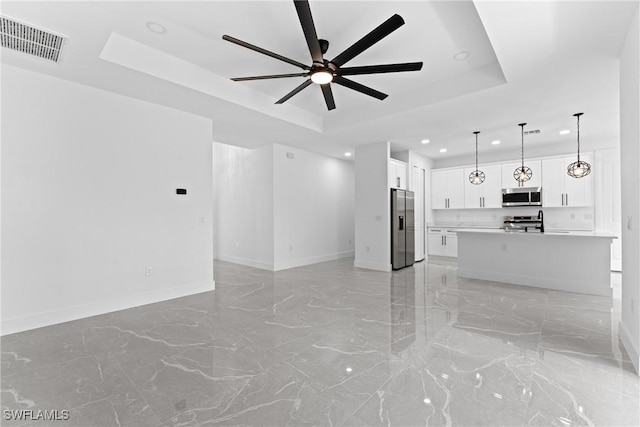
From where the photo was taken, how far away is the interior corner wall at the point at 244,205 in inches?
257

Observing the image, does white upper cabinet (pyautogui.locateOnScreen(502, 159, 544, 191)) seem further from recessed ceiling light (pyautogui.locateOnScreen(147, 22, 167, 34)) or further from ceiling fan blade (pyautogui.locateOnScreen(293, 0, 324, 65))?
recessed ceiling light (pyautogui.locateOnScreen(147, 22, 167, 34))

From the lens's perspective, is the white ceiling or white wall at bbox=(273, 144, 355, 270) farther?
white wall at bbox=(273, 144, 355, 270)

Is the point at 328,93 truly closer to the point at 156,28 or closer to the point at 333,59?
the point at 333,59

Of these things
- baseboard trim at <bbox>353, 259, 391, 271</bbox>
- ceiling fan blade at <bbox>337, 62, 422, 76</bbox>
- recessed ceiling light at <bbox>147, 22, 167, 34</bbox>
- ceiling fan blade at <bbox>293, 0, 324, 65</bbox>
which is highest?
recessed ceiling light at <bbox>147, 22, 167, 34</bbox>

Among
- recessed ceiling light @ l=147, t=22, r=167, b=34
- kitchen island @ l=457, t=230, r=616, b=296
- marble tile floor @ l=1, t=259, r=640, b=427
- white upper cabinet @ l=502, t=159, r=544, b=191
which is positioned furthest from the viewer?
white upper cabinet @ l=502, t=159, r=544, b=191

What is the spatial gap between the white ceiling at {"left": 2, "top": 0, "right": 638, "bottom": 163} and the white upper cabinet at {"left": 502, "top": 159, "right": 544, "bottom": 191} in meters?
1.53

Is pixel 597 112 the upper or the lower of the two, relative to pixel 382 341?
upper

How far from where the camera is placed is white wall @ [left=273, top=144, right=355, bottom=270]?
6562 mm

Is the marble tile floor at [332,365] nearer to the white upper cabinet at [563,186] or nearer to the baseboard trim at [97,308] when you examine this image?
the baseboard trim at [97,308]

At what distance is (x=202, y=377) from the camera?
2.18 meters

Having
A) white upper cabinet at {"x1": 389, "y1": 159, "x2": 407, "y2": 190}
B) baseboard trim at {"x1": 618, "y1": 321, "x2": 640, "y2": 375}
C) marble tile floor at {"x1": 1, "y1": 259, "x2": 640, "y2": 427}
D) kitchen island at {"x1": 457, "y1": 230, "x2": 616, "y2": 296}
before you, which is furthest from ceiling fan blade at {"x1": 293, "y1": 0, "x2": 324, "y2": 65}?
kitchen island at {"x1": 457, "y1": 230, "x2": 616, "y2": 296}

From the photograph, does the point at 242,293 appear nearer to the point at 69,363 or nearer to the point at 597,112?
the point at 69,363

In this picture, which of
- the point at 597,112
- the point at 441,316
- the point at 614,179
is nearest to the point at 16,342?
the point at 441,316

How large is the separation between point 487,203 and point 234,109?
6.44 meters
